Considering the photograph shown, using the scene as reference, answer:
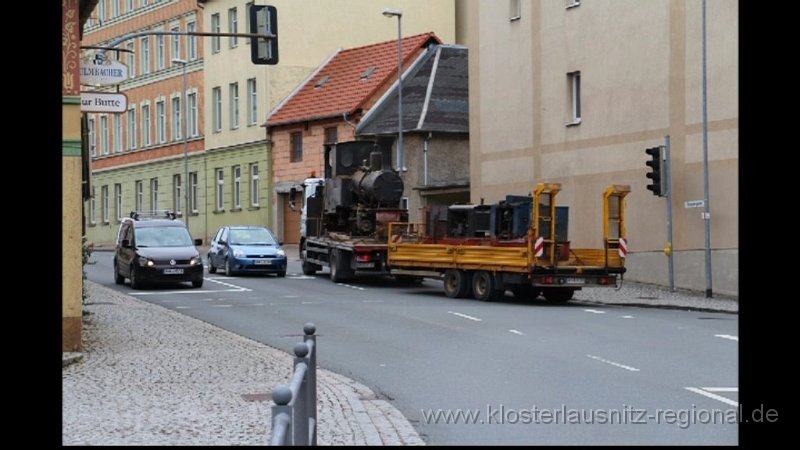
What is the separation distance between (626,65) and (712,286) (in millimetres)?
6728

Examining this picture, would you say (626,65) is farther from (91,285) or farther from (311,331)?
(311,331)

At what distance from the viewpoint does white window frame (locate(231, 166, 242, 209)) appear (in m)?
63.3

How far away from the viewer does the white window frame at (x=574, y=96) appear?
128 ft

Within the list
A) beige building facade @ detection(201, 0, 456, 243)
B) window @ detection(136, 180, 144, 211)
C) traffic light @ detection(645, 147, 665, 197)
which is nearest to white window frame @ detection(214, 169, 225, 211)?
beige building facade @ detection(201, 0, 456, 243)

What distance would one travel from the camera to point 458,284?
31594mm

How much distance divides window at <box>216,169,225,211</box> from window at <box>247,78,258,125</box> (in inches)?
152

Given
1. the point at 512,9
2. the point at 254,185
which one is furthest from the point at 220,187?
the point at 512,9

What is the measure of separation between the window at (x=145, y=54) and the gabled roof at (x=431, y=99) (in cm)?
2091

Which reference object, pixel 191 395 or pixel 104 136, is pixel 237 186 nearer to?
pixel 104 136

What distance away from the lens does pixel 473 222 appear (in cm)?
3203

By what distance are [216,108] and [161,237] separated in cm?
3101

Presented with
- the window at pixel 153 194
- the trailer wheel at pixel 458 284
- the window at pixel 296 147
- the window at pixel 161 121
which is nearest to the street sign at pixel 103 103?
the trailer wheel at pixel 458 284
